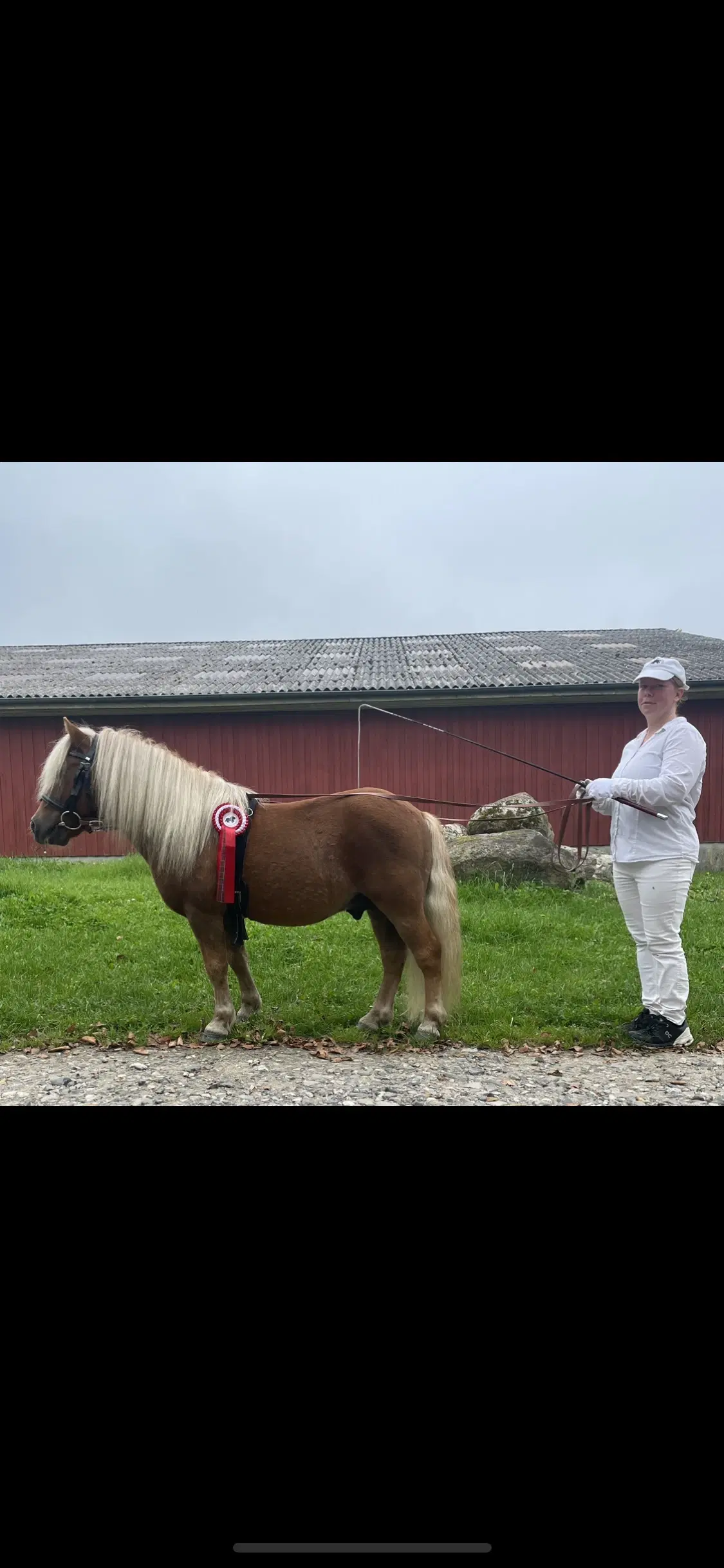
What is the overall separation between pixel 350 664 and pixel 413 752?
3.13m

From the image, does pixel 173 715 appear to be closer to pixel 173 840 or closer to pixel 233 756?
pixel 233 756

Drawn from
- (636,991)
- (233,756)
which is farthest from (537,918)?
(233,756)

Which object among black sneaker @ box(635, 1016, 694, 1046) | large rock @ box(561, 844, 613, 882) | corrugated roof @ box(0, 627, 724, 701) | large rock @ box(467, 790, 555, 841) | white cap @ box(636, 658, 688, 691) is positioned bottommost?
black sneaker @ box(635, 1016, 694, 1046)

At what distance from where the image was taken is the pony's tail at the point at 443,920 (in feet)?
15.1

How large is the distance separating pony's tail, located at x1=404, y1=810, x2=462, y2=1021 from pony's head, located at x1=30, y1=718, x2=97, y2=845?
2010 mm

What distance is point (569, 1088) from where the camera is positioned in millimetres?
3730

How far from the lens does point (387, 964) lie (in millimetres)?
4738

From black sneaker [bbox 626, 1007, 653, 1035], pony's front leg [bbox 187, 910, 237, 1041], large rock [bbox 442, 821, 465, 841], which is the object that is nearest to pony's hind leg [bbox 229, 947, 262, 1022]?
pony's front leg [bbox 187, 910, 237, 1041]

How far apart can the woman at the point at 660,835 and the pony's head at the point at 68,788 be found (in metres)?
2.88

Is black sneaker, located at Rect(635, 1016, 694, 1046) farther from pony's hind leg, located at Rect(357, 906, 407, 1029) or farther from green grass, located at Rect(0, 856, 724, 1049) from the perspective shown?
pony's hind leg, located at Rect(357, 906, 407, 1029)

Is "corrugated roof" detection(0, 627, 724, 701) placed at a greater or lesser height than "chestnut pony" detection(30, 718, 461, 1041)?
greater

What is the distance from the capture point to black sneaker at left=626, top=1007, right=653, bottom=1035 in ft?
14.6

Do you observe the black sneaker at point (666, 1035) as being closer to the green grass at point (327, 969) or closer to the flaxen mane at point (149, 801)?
the green grass at point (327, 969)

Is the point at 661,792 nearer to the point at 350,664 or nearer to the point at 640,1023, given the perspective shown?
the point at 640,1023
